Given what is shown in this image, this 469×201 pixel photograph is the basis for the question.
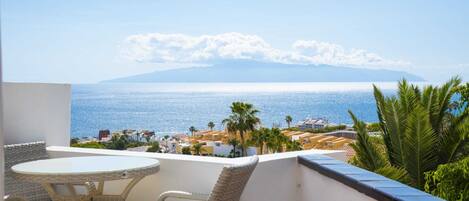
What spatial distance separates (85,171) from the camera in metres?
3.22

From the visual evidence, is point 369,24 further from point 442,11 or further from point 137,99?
point 137,99

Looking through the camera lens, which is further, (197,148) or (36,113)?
(197,148)

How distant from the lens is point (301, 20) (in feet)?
213

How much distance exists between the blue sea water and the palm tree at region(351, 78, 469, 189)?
39.0 m

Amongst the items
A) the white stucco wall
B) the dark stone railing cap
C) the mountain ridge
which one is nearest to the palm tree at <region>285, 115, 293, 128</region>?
the mountain ridge

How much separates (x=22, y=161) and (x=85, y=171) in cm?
109

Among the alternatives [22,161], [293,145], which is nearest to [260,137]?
[293,145]

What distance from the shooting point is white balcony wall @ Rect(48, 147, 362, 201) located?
374cm

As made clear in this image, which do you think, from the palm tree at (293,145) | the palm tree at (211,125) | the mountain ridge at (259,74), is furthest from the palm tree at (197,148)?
the mountain ridge at (259,74)

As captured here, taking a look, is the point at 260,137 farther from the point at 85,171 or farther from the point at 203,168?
the point at 85,171

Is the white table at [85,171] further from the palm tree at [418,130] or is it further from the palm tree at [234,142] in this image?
the palm tree at [234,142]

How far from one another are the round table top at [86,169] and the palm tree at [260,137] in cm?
3140

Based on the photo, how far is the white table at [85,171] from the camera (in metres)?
3.18

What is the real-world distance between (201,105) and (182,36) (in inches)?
399
